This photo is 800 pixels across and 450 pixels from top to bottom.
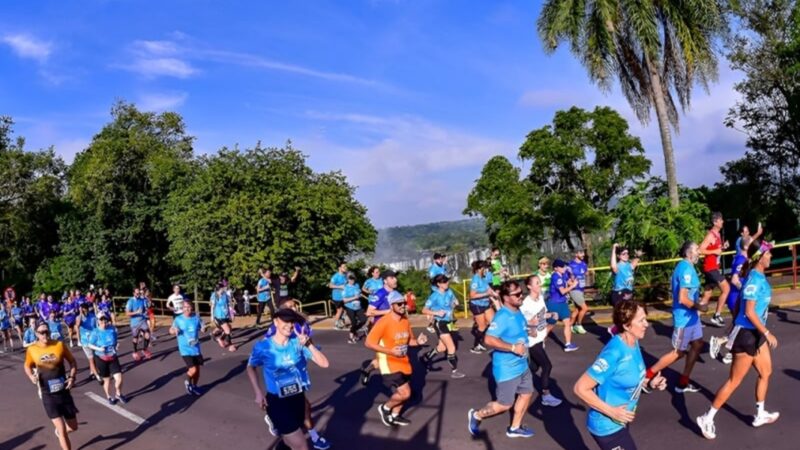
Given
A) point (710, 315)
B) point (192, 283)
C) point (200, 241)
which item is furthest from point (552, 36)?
point (192, 283)

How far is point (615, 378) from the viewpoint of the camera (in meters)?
4.52

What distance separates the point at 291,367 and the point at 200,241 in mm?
20897

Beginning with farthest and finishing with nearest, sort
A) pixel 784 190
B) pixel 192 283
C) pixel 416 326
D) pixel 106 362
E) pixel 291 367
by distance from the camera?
pixel 192 283, pixel 784 190, pixel 416 326, pixel 106 362, pixel 291 367

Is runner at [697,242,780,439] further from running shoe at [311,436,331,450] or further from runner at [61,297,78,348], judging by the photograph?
runner at [61,297,78,348]

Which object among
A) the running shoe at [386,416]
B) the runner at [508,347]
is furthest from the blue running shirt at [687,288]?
the running shoe at [386,416]

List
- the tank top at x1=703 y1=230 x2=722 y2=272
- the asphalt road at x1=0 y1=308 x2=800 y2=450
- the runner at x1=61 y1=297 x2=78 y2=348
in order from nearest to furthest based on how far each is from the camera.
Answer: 1. the asphalt road at x1=0 y1=308 x2=800 y2=450
2. the tank top at x1=703 y1=230 x2=722 y2=272
3. the runner at x1=61 y1=297 x2=78 y2=348

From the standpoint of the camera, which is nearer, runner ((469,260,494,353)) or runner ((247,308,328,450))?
runner ((247,308,328,450))

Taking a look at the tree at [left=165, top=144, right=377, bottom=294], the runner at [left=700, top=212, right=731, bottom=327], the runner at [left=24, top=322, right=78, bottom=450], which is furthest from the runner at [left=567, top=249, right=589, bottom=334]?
the tree at [left=165, top=144, right=377, bottom=294]

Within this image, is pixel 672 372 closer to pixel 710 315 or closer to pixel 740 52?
pixel 710 315

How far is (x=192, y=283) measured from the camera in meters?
27.8

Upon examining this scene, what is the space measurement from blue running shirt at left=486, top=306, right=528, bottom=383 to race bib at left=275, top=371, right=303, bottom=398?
2.05m

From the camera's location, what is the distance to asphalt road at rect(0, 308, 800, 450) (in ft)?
23.3

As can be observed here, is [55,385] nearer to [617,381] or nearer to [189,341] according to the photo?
[189,341]

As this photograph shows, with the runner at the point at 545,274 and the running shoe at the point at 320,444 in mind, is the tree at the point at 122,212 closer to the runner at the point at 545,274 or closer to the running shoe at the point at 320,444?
the runner at the point at 545,274
